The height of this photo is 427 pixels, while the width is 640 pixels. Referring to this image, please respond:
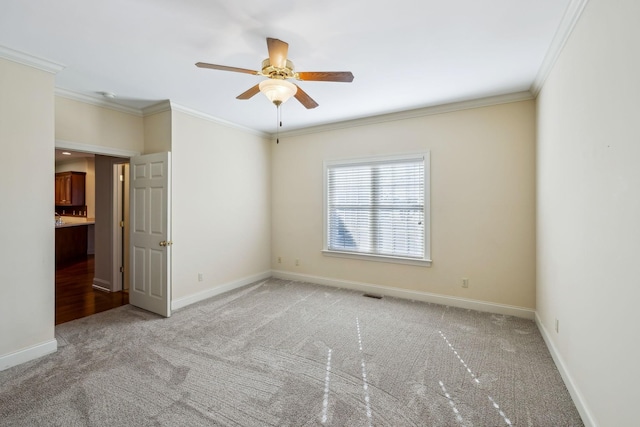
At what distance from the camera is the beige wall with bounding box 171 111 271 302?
3967 millimetres

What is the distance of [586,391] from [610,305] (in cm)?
73

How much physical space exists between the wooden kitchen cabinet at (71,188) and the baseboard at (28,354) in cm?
701

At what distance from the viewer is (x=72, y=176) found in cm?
812

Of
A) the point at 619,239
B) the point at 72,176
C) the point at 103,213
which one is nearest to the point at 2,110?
the point at 103,213

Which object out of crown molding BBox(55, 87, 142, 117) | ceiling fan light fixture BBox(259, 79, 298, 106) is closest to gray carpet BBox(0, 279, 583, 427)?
ceiling fan light fixture BBox(259, 79, 298, 106)

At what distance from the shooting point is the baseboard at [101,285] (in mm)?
4807

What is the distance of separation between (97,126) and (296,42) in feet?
9.42

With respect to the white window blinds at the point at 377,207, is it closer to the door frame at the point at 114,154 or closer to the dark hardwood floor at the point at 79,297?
the door frame at the point at 114,154

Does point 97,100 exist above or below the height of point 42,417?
above

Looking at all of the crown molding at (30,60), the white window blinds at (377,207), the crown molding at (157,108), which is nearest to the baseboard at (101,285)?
the crown molding at (157,108)

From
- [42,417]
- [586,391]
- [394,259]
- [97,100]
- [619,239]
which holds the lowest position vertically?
[42,417]

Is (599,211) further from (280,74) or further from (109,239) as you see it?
(109,239)

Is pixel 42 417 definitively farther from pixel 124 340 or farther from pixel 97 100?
pixel 97 100

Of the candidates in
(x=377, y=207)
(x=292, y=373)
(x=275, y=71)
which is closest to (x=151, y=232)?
(x=292, y=373)
